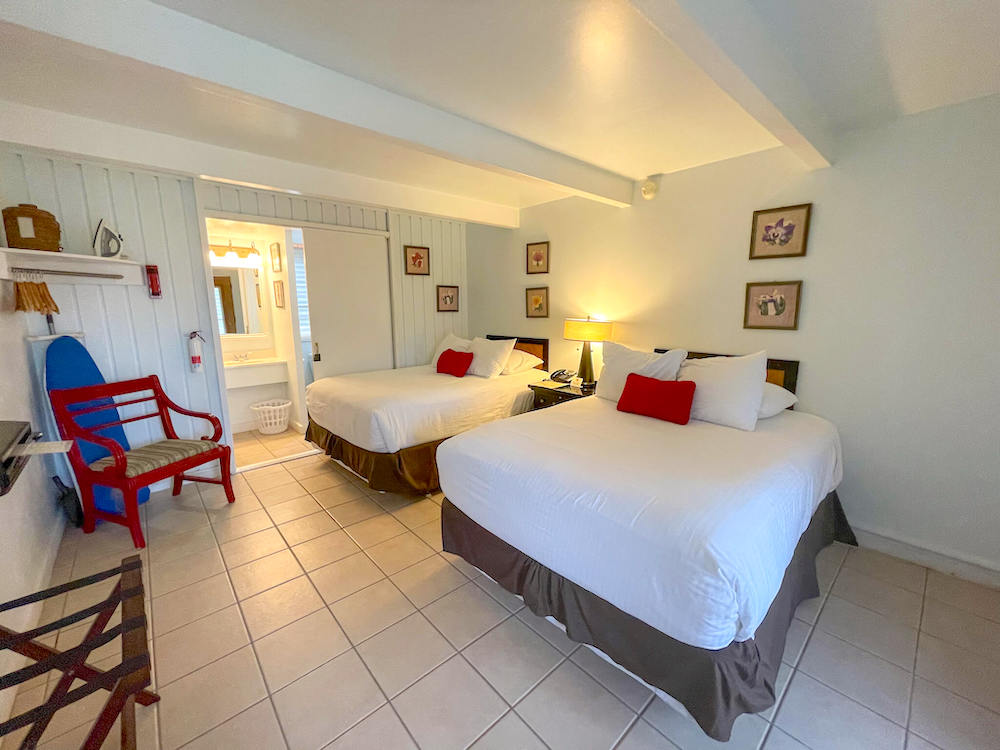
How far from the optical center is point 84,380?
8.59ft

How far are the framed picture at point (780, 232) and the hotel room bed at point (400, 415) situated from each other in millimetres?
2059

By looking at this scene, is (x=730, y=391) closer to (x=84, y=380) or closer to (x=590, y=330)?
(x=590, y=330)

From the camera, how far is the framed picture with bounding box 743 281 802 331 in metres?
2.60

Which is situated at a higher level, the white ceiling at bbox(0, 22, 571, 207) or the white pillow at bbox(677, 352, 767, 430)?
the white ceiling at bbox(0, 22, 571, 207)

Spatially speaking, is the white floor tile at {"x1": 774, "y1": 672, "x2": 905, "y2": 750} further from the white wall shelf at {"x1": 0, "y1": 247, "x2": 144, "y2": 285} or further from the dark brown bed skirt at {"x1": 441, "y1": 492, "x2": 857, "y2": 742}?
the white wall shelf at {"x1": 0, "y1": 247, "x2": 144, "y2": 285}

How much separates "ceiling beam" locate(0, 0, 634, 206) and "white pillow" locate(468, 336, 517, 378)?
1657 millimetres

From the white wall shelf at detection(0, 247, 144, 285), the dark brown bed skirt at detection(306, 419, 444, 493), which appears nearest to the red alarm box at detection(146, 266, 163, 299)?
the white wall shelf at detection(0, 247, 144, 285)

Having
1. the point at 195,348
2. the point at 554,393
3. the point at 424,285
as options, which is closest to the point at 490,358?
the point at 554,393

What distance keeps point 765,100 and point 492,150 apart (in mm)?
1379

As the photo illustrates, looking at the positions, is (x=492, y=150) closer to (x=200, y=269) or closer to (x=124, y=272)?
(x=200, y=269)

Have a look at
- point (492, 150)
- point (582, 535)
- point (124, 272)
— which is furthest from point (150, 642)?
point (492, 150)

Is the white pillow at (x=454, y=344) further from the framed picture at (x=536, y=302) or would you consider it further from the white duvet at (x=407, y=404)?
the framed picture at (x=536, y=302)

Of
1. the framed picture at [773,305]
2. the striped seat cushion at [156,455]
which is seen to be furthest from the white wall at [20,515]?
the framed picture at [773,305]

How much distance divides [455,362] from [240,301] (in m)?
2.62
